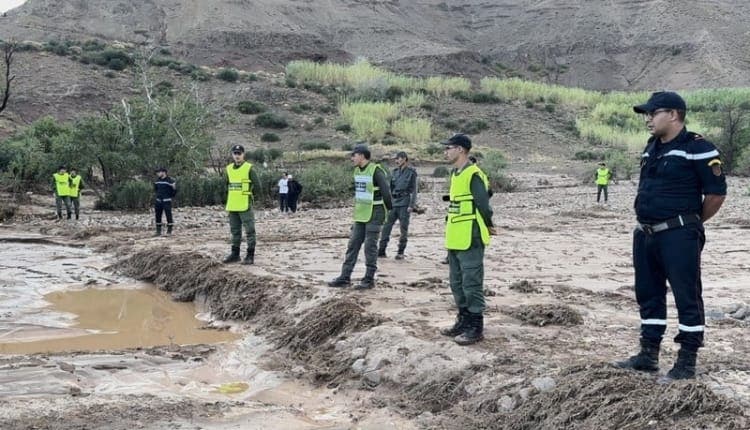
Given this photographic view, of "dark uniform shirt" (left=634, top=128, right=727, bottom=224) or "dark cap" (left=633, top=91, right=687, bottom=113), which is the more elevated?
"dark cap" (left=633, top=91, right=687, bottom=113)

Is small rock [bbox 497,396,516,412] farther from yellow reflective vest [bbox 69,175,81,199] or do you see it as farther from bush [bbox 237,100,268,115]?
bush [bbox 237,100,268,115]

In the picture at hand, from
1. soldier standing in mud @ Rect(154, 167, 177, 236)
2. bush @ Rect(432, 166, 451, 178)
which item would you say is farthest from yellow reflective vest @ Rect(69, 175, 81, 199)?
bush @ Rect(432, 166, 451, 178)

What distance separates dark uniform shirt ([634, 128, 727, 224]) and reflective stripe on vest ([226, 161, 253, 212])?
6.85 meters

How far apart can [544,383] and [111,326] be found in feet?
18.0

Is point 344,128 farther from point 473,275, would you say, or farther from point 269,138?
point 473,275

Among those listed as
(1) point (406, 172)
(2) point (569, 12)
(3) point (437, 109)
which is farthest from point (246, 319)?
(2) point (569, 12)

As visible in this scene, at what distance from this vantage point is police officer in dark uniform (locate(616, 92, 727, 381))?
4.98 metres

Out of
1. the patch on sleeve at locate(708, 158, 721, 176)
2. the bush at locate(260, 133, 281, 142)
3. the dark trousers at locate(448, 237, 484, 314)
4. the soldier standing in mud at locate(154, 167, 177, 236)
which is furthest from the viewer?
the bush at locate(260, 133, 281, 142)

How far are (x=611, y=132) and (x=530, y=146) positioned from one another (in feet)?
24.0

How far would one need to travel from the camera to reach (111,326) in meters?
8.77

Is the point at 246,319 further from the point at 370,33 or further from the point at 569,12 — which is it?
the point at 569,12

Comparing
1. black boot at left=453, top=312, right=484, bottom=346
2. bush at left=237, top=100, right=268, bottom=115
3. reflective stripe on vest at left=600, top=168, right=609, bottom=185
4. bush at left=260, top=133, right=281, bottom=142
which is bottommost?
black boot at left=453, top=312, right=484, bottom=346

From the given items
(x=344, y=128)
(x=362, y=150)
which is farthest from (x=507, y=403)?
(x=344, y=128)

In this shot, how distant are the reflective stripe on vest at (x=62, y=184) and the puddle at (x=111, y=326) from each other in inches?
371
